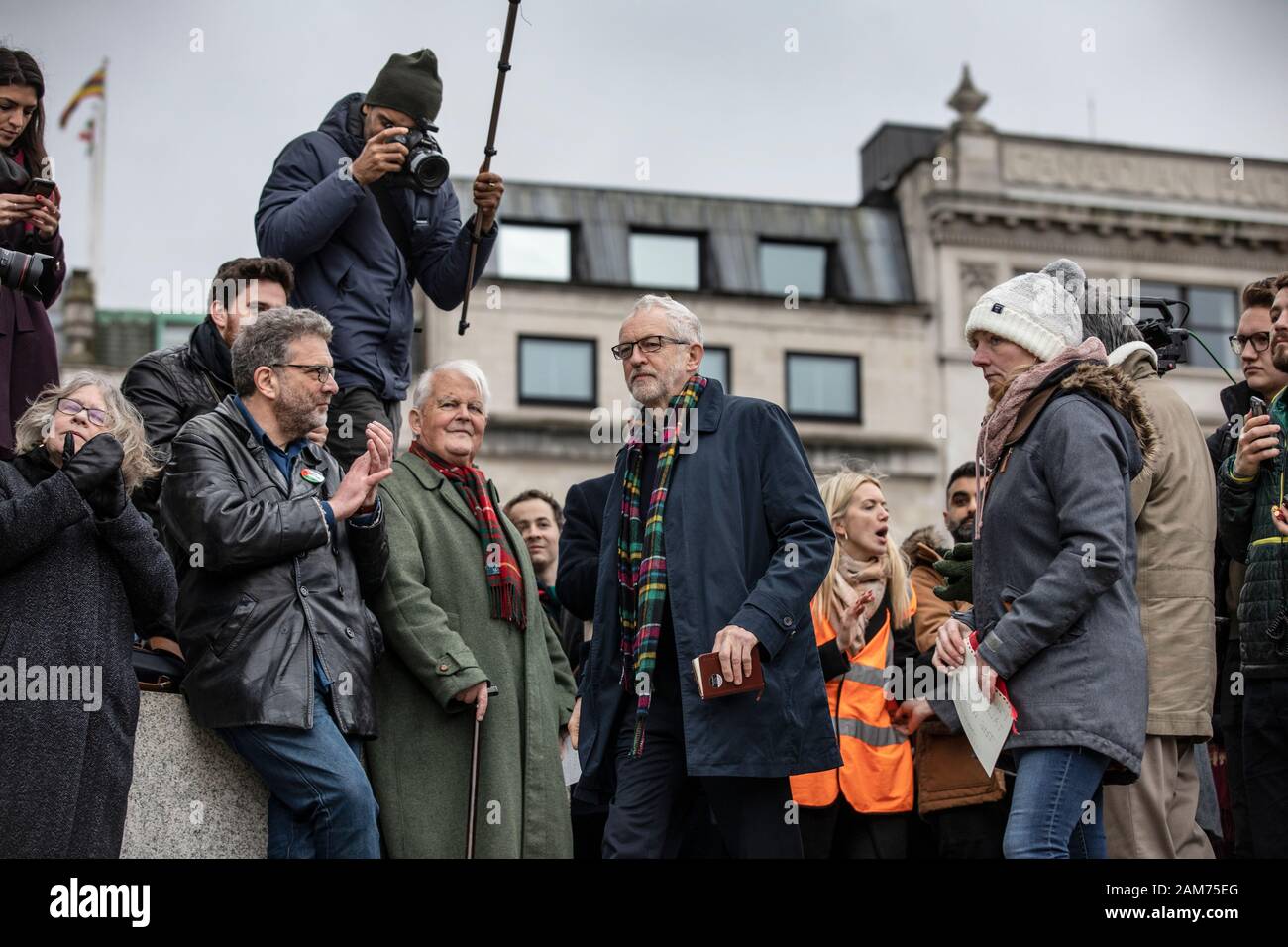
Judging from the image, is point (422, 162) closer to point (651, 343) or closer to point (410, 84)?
point (410, 84)

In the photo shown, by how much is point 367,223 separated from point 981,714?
3.57 metres

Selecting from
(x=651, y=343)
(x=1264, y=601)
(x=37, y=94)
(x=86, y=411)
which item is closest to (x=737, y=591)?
→ (x=651, y=343)

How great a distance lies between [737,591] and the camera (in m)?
5.54

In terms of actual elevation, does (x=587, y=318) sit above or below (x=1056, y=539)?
above

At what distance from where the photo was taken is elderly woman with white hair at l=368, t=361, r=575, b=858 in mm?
5828

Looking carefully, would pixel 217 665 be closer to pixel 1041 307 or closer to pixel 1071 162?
pixel 1041 307

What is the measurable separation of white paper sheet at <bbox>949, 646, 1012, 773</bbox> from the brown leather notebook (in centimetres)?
61

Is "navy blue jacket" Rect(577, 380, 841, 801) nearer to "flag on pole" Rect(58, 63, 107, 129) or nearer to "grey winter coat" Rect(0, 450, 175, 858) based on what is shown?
"grey winter coat" Rect(0, 450, 175, 858)

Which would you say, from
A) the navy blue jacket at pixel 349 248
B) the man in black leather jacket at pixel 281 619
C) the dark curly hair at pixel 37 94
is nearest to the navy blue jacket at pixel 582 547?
the man in black leather jacket at pixel 281 619
